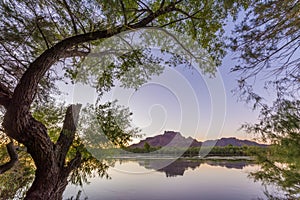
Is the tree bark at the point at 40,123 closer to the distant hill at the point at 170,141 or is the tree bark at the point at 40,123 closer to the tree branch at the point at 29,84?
the tree branch at the point at 29,84

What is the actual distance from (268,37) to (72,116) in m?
1.90

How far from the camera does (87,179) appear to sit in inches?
93.6

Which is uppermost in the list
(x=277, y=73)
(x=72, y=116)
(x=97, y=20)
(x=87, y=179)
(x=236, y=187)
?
(x=97, y=20)

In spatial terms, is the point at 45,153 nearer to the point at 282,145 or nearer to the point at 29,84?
the point at 29,84

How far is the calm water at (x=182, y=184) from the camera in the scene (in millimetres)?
3272

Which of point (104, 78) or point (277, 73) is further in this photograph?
point (104, 78)

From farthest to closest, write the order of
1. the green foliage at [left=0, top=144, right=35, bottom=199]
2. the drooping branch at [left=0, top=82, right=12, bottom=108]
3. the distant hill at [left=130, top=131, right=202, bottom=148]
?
the green foliage at [left=0, top=144, right=35, bottom=199] → the distant hill at [left=130, top=131, right=202, bottom=148] → the drooping branch at [left=0, top=82, right=12, bottom=108]

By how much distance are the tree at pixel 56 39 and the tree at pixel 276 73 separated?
0.69ft

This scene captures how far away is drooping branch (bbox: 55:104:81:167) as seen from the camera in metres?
1.74

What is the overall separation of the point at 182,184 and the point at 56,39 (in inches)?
135

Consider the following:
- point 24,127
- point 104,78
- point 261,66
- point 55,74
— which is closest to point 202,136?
point 261,66

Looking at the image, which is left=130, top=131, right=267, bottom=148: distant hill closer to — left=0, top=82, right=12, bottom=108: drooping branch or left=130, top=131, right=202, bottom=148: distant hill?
left=130, top=131, right=202, bottom=148: distant hill

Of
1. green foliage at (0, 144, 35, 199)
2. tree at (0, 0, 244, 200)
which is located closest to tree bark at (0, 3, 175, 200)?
tree at (0, 0, 244, 200)

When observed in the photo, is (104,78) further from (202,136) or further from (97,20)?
(202,136)
